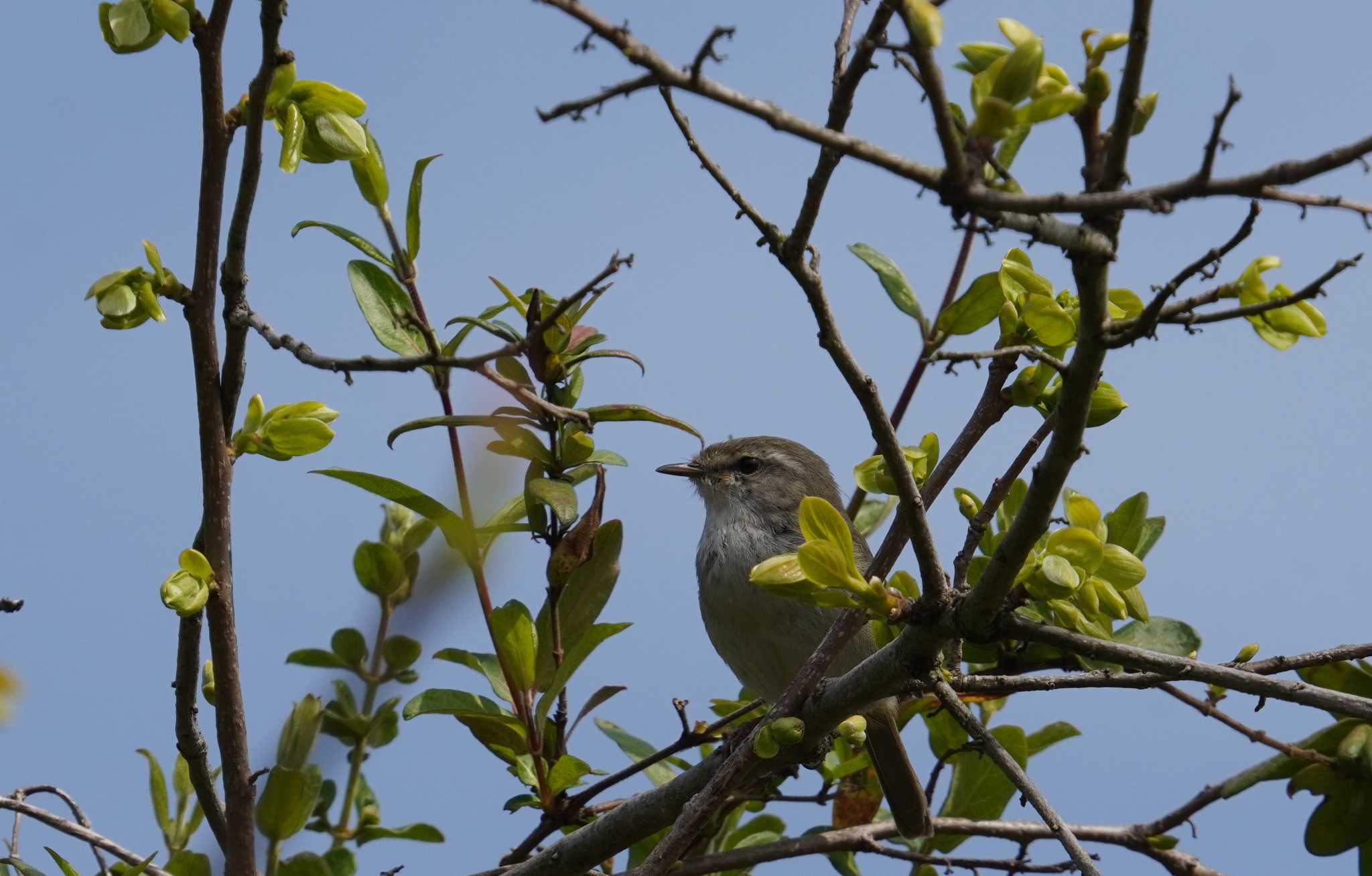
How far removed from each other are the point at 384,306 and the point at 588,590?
95 centimetres

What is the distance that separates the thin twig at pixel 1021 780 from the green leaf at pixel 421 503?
135cm

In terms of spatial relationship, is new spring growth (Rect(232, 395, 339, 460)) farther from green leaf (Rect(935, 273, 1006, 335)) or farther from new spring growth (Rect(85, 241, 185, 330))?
green leaf (Rect(935, 273, 1006, 335))

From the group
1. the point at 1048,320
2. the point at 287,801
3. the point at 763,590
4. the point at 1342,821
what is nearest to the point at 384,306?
the point at 287,801

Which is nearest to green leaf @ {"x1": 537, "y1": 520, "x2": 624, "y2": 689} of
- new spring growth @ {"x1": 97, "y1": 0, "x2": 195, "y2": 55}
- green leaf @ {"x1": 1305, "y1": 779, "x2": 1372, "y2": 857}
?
new spring growth @ {"x1": 97, "y1": 0, "x2": 195, "y2": 55}

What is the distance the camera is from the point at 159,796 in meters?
4.04

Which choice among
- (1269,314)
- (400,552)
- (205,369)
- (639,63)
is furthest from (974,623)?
(400,552)

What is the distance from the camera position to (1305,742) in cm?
293

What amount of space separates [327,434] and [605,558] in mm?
869

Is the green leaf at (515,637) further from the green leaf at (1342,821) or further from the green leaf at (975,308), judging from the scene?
the green leaf at (1342,821)

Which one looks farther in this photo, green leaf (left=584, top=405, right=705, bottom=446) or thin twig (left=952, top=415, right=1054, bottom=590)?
green leaf (left=584, top=405, right=705, bottom=446)

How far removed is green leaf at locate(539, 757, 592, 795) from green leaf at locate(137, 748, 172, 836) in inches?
50.1

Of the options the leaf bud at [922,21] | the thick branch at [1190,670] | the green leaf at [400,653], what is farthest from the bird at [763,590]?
the leaf bud at [922,21]

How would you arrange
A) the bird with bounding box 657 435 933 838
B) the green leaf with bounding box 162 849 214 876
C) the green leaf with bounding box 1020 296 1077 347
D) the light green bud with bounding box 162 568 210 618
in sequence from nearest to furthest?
the green leaf with bounding box 1020 296 1077 347
the light green bud with bounding box 162 568 210 618
the green leaf with bounding box 162 849 214 876
the bird with bounding box 657 435 933 838

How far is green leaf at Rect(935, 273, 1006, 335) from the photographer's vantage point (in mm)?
3025
